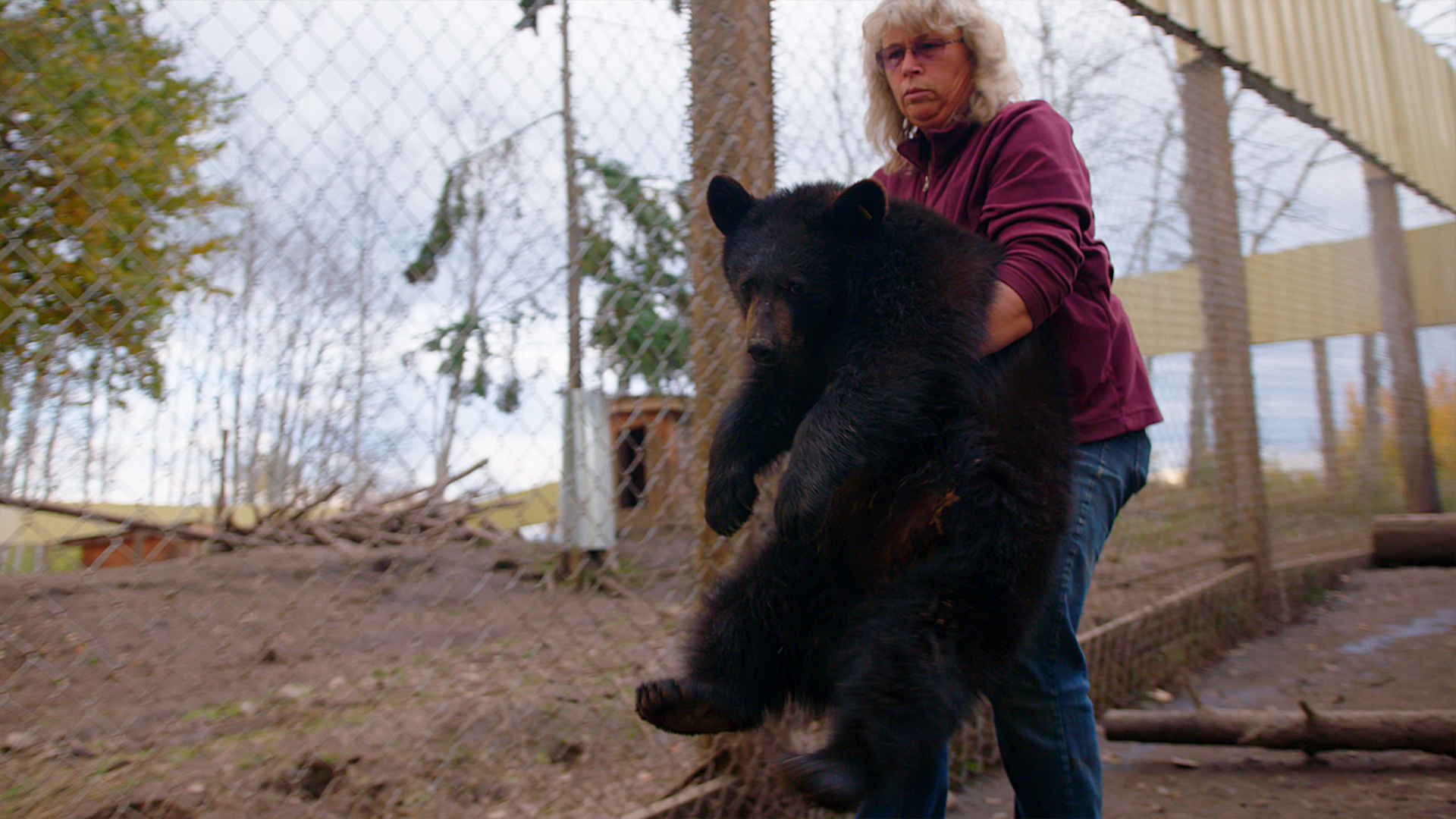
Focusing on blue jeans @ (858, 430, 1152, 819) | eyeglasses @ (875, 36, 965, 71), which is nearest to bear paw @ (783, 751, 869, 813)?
blue jeans @ (858, 430, 1152, 819)

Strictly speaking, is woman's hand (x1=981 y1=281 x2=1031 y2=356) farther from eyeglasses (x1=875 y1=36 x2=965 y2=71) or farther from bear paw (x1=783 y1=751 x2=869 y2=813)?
bear paw (x1=783 y1=751 x2=869 y2=813)

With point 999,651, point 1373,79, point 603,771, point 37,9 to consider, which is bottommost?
point 603,771

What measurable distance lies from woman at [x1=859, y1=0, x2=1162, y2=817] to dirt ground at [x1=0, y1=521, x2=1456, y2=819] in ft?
3.51

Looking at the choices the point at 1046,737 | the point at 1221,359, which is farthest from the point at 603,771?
the point at 1221,359

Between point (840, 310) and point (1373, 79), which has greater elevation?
point (1373, 79)

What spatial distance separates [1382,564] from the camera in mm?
6246

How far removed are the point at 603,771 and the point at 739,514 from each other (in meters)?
1.66

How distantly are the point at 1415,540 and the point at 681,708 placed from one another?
21.1 feet

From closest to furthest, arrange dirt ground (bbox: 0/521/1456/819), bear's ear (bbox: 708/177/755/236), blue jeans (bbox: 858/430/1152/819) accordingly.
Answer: blue jeans (bbox: 858/430/1152/819) → bear's ear (bbox: 708/177/755/236) → dirt ground (bbox: 0/521/1456/819)

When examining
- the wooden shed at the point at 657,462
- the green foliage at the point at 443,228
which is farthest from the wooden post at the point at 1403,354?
the green foliage at the point at 443,228

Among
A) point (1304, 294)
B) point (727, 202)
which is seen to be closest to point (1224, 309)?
point (1304, 294)

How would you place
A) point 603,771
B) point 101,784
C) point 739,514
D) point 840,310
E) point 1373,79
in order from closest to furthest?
point 739,514
point 840,310
point 101,784
point 603,771
point 1373,79

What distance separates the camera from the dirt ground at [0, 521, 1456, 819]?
2.69m

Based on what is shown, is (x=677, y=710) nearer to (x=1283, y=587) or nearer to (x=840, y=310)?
(x=840, y=310)
